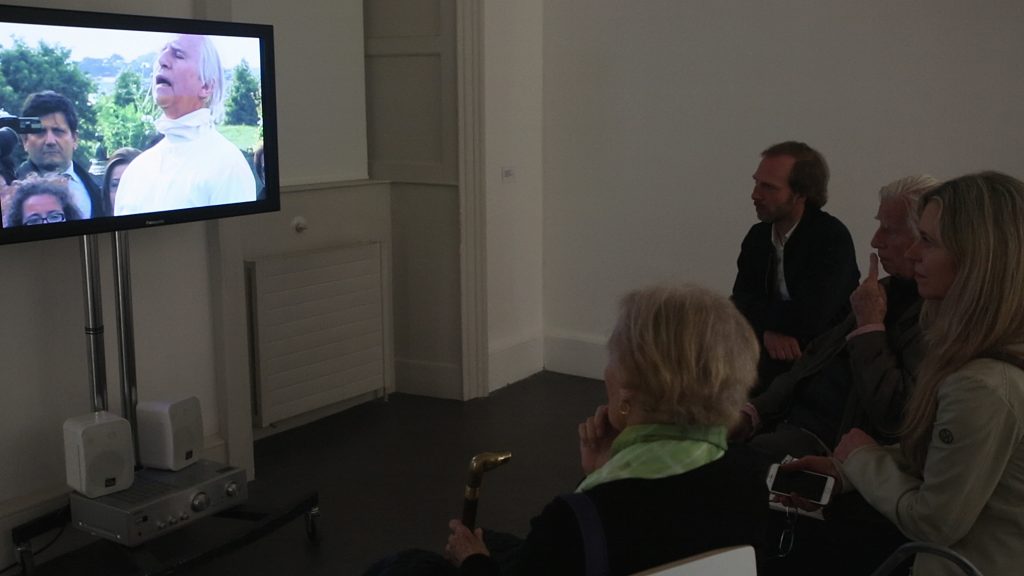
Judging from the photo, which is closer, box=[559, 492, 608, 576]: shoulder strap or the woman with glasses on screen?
box=[559, 492, 608, 576]: shoulder strap

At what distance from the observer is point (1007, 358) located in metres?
1.81

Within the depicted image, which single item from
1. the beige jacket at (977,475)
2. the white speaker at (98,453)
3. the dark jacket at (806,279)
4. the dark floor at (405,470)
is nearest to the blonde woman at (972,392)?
the beige jacket at (977,475)

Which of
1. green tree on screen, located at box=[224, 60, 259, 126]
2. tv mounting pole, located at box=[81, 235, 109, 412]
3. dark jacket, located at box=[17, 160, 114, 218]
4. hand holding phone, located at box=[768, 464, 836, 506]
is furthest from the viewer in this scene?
green tree on screen, located at box=[224, 60, 259, 126]

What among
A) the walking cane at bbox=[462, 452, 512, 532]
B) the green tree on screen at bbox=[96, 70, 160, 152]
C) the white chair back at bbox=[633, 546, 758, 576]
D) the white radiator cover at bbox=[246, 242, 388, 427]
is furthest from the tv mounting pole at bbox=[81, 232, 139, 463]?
the white chair back at bbox=[633, 546, 758, 576]

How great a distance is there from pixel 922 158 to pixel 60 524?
3656mm

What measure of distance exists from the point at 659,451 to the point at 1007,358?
683 mm

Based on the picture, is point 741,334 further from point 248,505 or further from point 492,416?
point 492,416

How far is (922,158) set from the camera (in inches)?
175

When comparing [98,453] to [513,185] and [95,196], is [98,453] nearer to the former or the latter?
[95,196]

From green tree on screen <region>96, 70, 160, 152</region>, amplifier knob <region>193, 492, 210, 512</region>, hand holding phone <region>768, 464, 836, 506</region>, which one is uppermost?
green tree on screen <region>96, 70, 160, 152</region>

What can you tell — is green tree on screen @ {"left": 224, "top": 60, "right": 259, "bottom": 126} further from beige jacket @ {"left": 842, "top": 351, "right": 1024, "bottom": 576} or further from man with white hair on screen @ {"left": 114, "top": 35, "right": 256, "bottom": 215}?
beige jacket @ {"left": 842, "top": 351, "right": 1024, "bottom": 576}

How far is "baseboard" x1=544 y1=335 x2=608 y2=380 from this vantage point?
5602 millimetres

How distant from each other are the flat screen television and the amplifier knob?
0.88 m

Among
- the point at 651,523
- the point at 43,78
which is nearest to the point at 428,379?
the point at 43,78
